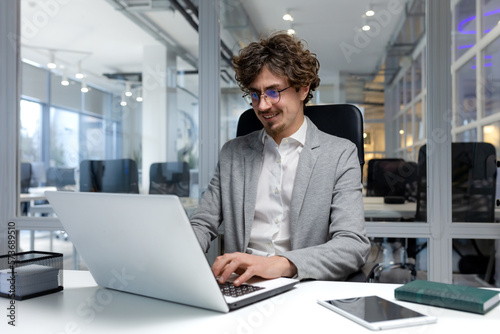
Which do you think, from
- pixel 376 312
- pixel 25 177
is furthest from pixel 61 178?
pixel 376 312

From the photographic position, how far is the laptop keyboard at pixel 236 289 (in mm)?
883

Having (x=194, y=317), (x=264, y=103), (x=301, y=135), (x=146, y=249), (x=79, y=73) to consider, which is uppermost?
(x=79, y=73)

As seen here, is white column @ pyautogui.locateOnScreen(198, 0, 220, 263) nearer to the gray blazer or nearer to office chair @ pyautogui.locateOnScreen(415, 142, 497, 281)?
the gray blazer

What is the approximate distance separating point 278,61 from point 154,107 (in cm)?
114

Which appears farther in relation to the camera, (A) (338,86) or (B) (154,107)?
(B) (154,107)

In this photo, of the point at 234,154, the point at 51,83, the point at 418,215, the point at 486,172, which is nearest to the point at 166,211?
the point at 234,154

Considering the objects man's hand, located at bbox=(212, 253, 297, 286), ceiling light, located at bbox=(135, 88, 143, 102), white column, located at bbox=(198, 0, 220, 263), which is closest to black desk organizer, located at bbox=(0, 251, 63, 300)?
man's hand, located at bbox=(212, 253, 297, 286)

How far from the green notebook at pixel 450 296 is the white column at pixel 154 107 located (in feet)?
5.97

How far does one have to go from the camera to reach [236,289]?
0.92 meters

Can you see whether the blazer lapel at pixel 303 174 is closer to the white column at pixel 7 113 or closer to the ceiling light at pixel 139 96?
the ceiling light at pixel 139 96

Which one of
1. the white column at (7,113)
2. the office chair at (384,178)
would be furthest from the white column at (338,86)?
the white column at (7,113)

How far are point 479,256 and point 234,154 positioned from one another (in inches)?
54.5

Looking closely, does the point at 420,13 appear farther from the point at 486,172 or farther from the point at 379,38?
the point at 486,172

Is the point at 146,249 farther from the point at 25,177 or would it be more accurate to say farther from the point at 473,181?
the point at 25,177
